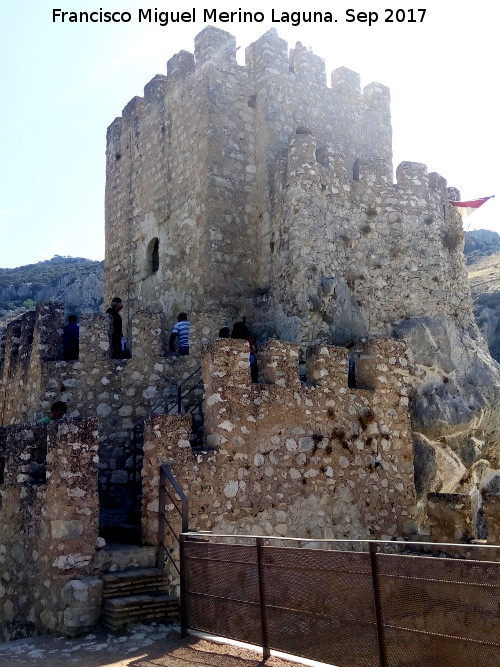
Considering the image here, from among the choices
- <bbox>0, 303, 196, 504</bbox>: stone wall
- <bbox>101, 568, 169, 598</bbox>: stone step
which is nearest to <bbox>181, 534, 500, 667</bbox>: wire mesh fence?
<bbox>101, 568, 169, 598</bbox>: stone step

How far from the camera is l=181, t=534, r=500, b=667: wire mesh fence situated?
527 centimetres

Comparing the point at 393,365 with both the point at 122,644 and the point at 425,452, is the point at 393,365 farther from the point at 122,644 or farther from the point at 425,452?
the point at 122,644

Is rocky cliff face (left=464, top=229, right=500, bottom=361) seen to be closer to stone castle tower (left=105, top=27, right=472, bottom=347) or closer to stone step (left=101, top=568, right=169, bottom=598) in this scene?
stone castle tower (left=105, top=27, right=472, bottom=347)

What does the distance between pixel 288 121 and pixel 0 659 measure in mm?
10907

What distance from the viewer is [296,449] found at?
402 inches

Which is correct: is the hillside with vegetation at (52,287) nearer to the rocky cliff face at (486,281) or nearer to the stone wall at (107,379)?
the rocky cliff face at (486,281)

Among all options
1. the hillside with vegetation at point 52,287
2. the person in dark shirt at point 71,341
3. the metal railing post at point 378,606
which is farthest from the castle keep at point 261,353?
the hillside with vegetation at point 52,287

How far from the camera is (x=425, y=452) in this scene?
39.1 ft

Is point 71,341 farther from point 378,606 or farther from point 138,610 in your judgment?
point 378,606

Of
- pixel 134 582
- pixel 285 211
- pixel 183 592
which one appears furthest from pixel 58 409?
pixel 285 211

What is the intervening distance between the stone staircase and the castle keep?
0.10m

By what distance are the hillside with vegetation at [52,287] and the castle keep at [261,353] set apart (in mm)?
33085

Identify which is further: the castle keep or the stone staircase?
the castle keep

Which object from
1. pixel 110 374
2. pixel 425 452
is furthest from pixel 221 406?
pixel 425 452
